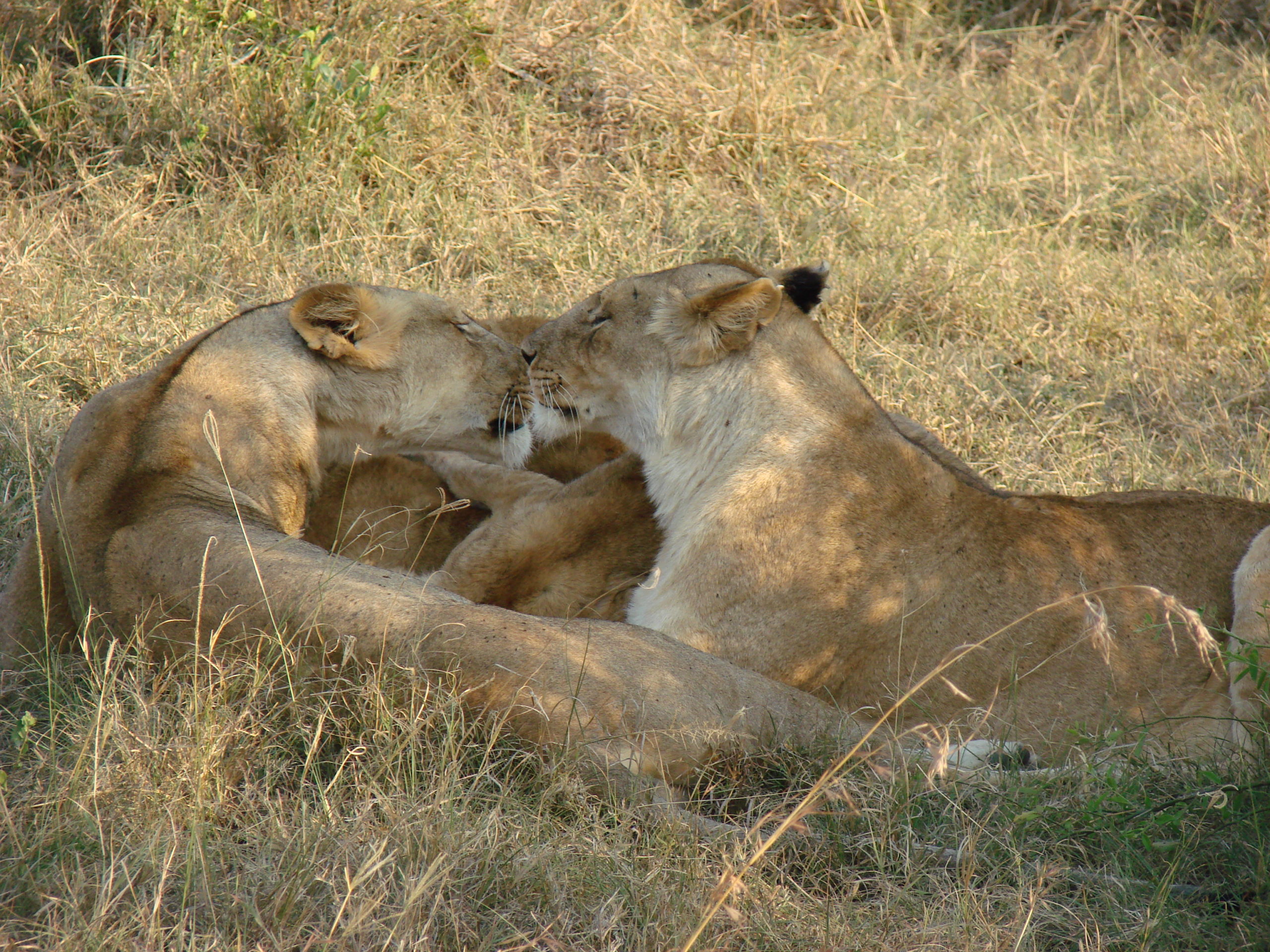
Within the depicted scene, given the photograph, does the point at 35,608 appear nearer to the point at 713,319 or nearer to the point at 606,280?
the point at 713,319

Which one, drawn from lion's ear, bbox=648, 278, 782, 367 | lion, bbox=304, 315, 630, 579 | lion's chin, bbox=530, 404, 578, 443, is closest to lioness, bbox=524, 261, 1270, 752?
lion's ear, bbox=648, 278, 782, 367

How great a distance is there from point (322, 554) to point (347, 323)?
0.80 metres

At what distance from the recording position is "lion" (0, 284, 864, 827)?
2.52 m

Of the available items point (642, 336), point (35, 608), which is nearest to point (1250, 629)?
point (642, 336)

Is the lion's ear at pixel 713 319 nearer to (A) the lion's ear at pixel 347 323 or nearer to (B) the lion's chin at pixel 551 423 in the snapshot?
(B) the lion's chin at pixel 551 423

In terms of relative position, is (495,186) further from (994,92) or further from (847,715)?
(847,715)

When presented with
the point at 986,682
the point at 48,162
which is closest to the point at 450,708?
the point at 986,682

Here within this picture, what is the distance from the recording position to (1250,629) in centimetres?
293

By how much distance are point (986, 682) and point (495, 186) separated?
3501 millimetres

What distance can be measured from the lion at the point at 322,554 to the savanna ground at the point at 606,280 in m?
0.10

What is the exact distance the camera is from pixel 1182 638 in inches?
121

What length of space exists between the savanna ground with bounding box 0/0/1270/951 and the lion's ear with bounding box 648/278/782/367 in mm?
1119

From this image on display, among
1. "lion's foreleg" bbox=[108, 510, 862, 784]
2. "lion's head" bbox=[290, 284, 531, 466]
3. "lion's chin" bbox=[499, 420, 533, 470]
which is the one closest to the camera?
"lion's foreleg" bbox=[108, 510, 862, 784]

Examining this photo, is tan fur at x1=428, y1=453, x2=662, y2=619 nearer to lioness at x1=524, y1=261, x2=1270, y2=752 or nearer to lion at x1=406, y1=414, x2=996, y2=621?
lion at x1=406, y1=414, x2=996, y2=621
